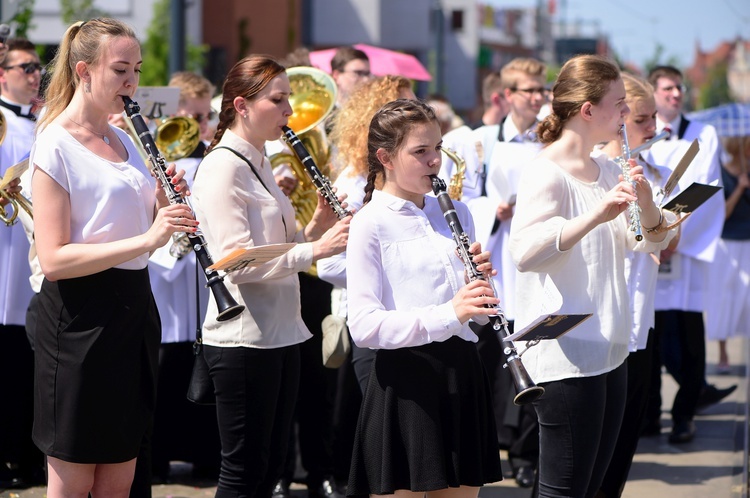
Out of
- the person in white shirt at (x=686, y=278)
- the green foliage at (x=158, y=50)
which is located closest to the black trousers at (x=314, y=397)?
the person in white shirt at (x=686, y=278)

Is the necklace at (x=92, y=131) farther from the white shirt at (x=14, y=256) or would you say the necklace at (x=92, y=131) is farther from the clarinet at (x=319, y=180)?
the white shirt at (x=14, y=256)

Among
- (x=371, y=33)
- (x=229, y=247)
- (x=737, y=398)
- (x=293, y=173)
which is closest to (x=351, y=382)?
(x=293, y=173)

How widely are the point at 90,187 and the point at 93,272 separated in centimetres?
27

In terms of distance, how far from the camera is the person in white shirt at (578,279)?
3904 millimetres

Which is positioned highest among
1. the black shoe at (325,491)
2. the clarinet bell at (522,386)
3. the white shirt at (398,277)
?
the white shirt at (398,277)

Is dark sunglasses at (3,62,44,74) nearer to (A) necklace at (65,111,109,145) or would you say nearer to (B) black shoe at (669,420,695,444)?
(A) necklace at (65,111,109,145)

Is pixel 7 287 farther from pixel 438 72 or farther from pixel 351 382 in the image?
pixel 438 72

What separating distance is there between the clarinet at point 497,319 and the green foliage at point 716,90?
80.0 metres

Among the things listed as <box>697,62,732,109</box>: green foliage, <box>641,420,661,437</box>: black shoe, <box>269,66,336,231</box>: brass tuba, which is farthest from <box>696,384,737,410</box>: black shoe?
<box>697,62,732,109</box>: green foliage

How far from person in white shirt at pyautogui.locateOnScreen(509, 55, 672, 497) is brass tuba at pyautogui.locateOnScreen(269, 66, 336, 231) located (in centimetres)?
159

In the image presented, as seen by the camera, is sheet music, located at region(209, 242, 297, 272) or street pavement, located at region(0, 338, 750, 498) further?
street pavement, located at region(0, 338, 750, 498)

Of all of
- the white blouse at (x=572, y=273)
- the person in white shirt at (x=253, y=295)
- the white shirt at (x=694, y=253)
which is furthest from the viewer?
the white shirt at (x=694, y=253)

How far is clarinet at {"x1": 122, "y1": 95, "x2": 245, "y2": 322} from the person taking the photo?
12.0 feet

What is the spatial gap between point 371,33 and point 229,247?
29.1 m
